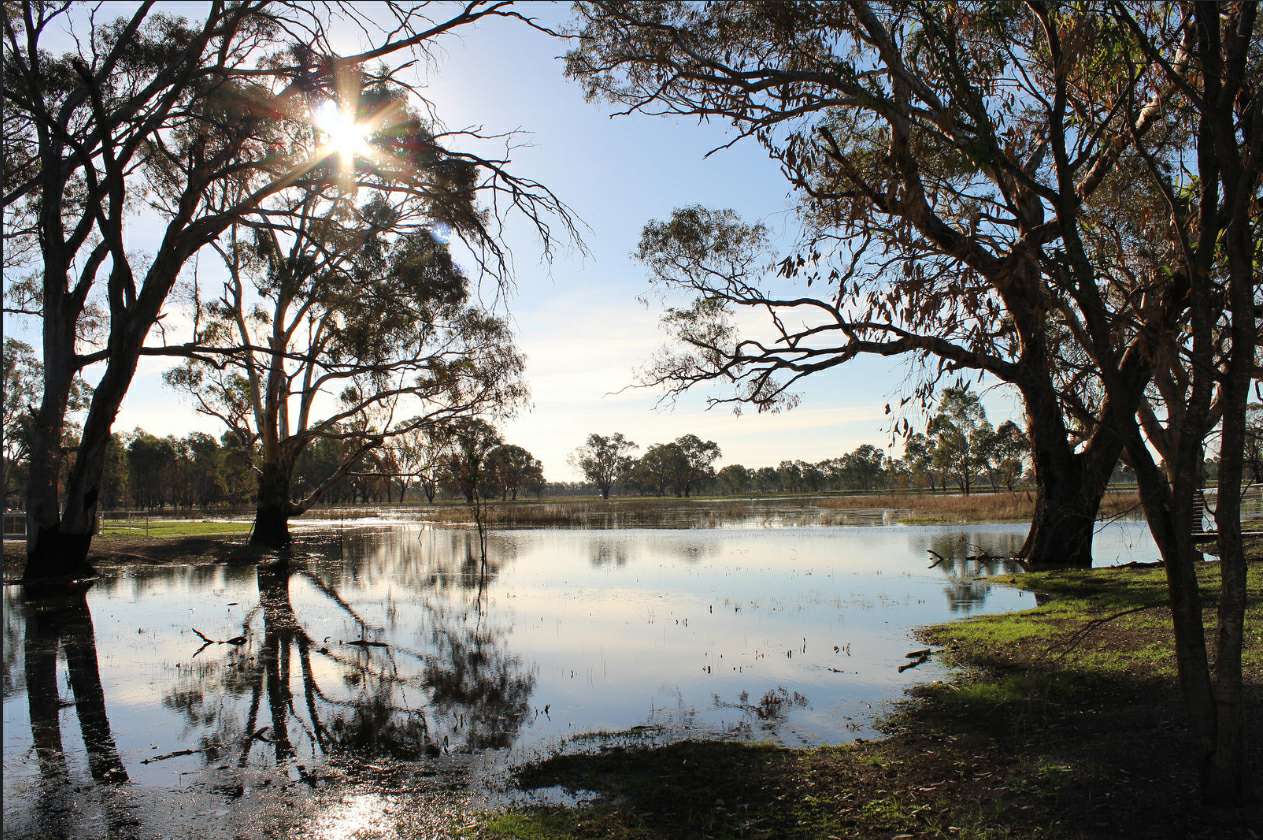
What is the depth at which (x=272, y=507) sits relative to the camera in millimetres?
23125

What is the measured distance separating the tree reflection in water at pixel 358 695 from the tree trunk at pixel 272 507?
13394mm

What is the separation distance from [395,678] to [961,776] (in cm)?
509

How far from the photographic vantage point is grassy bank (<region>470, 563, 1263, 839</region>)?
Answer: 3.68 metres

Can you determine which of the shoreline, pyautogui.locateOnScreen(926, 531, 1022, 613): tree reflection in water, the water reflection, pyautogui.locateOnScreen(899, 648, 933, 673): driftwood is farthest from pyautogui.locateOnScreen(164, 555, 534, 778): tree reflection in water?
pyautogui.locateOnScreen(926, 531, 1022, 613): tree reflection in water

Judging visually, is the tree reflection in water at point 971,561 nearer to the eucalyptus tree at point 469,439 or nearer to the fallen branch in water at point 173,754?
the fallen branch in water at point 173,754

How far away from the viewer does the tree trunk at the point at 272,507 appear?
2314 centimetres

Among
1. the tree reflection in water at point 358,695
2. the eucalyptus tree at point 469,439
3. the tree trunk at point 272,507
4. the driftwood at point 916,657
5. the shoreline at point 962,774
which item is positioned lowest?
the tree reflection in water at point 358,695

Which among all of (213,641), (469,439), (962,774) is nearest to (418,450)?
(469,439)

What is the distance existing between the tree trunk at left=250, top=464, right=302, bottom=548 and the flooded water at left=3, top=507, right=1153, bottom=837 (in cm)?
659

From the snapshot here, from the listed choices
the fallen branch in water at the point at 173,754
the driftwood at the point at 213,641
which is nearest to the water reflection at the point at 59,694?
the fallen branch in water at the point at 173,754

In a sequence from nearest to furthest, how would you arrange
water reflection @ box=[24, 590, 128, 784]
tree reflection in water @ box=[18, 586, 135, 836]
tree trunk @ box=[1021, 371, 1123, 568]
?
tree reflection in water @ box=[18, 586, 135, 836]
water reflection @ box=[24, 590, 128, 784]
tree trunk @ box=[1021, 371, 1123, 568]

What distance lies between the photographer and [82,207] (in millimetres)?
17406

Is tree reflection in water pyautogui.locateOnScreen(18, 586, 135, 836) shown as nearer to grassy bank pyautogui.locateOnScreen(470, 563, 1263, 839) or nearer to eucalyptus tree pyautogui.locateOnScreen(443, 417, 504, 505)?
grassy bank pyautogui.locateOnScreen(470, 563, 1263, 839)

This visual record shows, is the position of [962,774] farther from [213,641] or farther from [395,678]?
[213,641]
